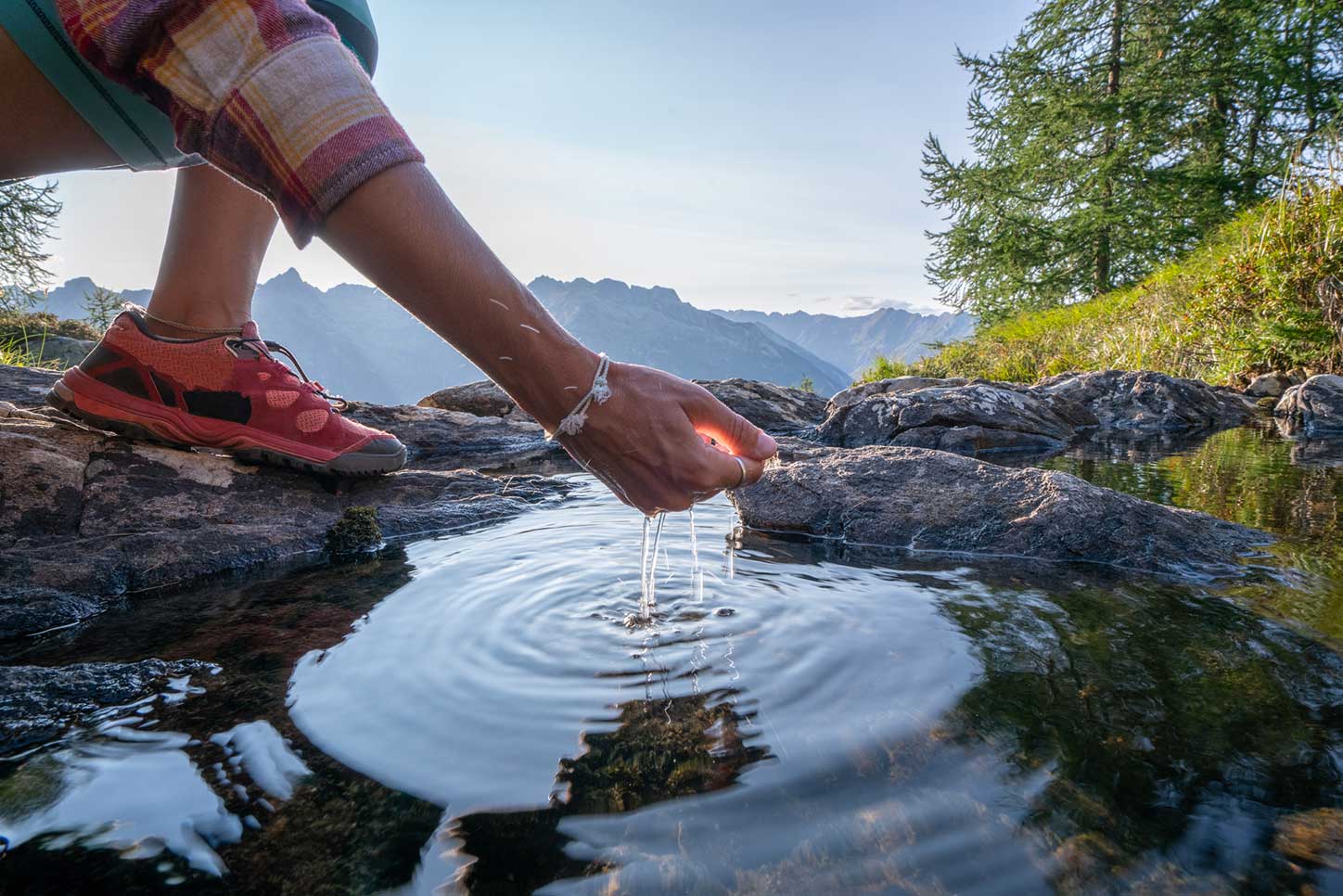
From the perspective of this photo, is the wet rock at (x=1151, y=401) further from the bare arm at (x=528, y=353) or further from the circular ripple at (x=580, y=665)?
the bare arm at (x=528, y=353)

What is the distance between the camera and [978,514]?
296cm

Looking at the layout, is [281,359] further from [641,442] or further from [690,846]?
[690,846]

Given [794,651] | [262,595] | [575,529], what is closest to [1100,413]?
[575,529]

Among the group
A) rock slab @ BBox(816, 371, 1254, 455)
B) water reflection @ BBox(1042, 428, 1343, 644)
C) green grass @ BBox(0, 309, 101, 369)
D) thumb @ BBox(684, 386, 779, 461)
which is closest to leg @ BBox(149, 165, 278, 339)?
thumb @ BBox(684, 386, 779, 461)

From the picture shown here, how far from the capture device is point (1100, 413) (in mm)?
9391

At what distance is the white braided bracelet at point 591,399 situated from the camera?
4.80 ft

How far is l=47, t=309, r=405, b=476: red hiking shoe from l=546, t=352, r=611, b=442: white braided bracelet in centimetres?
207

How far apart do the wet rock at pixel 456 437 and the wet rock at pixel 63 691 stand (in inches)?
162

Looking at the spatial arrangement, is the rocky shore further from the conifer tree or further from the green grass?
the conifer tree

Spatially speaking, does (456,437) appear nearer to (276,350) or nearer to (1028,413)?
(276,350)

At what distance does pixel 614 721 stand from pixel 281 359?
2723 millimetres

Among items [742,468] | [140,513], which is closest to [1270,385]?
[742,468]

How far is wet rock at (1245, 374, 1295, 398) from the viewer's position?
9.95 meters

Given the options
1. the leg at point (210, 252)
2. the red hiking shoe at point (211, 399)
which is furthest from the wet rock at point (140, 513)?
the leg at point (210, 252)
